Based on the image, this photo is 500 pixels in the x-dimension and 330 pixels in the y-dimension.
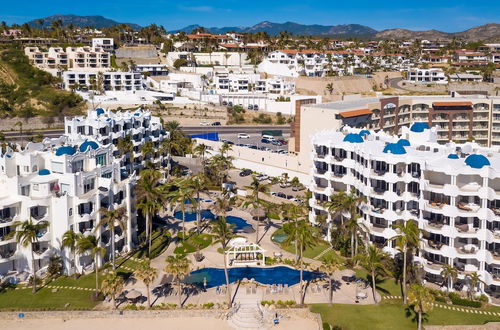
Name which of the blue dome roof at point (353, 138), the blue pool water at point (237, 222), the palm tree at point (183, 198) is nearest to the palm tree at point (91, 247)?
the palm tree at point (183, 198)

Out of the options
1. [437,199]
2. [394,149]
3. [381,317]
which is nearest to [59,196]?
[381,317]

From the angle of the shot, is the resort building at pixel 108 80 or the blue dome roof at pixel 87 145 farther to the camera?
the resort building at pixel 108 80

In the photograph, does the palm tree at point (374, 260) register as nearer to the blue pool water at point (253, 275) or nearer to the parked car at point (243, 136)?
the blue pool water at point (253, 275)

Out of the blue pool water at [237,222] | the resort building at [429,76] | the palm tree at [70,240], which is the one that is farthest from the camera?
the resort building at [429,76]

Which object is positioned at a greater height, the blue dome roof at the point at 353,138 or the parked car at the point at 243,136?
the blue dome roof at the point at 353,138

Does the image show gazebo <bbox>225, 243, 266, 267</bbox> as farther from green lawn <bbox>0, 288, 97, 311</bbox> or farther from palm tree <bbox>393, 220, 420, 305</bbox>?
palm tree <bbox>393, 220, 420, 305</bbox>

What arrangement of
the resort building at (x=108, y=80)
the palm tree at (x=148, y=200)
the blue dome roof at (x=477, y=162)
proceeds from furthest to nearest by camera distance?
the resort building at (x=108, y=80)
the palm tree at (x=148, y=200)
the blue dome roof at (x=477, y=162)

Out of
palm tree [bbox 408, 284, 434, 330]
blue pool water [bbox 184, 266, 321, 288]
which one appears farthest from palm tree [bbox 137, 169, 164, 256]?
palm tree [bbox 408, 284, 434, 330]

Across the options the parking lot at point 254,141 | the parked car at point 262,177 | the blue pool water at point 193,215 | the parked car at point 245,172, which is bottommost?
the blue pool water at point 193,215
